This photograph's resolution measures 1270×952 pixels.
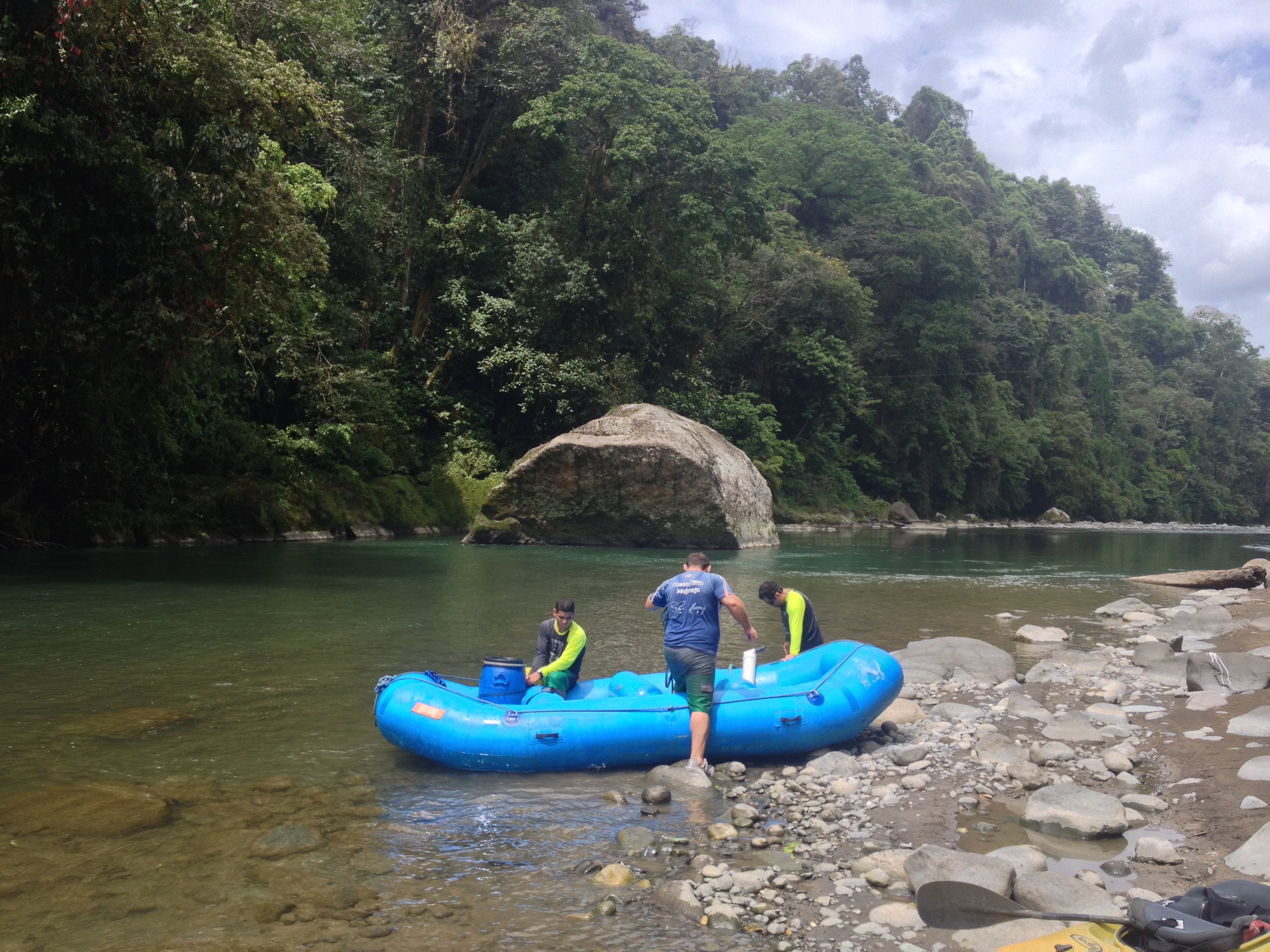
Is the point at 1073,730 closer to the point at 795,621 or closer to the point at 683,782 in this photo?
the point at 795,621

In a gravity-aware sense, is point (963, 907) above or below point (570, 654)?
below

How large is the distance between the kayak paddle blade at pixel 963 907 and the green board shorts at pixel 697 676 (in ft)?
8.39

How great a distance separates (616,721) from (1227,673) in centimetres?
530

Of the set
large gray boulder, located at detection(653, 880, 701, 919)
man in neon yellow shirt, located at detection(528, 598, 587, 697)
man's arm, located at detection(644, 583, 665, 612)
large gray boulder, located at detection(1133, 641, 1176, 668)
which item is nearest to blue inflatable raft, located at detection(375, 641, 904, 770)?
man in neon yellow shirt, located at detection(528, 598, 587, 697)

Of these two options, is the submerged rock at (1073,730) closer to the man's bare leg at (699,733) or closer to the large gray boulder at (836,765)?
the large gray boulder at (836,765)

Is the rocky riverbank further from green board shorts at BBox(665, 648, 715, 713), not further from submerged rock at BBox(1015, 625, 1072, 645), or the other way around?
submerged rock at BBox(1015, 625, 1072, 645)

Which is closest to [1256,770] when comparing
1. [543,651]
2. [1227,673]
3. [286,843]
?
[1227,673]

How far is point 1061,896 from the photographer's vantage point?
410cm

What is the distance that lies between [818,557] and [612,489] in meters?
5.05

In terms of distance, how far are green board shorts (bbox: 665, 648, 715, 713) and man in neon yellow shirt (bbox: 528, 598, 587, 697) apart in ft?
2.64

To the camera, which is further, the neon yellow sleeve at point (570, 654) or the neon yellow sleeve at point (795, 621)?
the neon yellow sleeve at point (795, 621)

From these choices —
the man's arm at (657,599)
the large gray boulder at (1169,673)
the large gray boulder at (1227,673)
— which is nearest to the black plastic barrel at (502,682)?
the man's arm at (657,599)

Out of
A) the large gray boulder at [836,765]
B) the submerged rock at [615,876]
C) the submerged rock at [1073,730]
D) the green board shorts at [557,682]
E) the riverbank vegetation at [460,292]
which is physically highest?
the riverbank vegetation at [460,292]

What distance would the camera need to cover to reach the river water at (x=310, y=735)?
4273 millimetres
